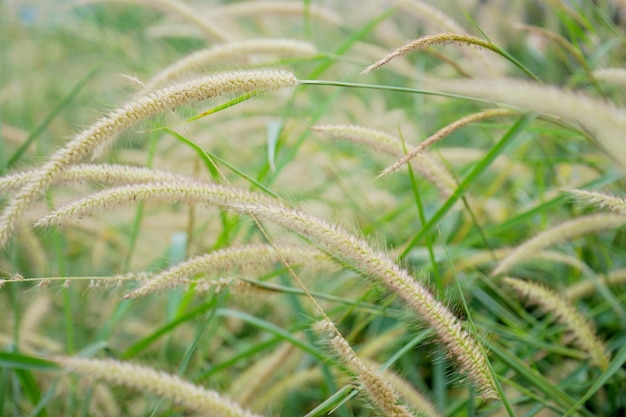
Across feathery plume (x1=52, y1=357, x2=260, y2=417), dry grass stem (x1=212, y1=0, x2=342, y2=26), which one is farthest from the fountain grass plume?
dry grass stem (x1=212, y1=0, x2=342, y2=26)

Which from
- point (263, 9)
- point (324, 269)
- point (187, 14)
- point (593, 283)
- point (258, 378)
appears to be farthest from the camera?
point (263, 9)

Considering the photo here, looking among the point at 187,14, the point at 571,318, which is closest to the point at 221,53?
the point at 187,14

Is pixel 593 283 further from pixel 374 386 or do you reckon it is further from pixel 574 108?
pixel 574 108

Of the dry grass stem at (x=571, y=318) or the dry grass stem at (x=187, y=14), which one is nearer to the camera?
the dry grass stem at (x=571, y=318)

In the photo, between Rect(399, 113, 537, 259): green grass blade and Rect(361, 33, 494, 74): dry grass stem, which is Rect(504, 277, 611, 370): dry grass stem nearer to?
Rect(399, 113, 537, 259): green grass blade

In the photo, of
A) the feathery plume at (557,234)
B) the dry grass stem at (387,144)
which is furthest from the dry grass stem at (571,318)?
the dry grass stem at (387,144)

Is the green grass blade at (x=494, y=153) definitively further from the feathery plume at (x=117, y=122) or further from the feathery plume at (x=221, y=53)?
the feathery plume at (x=221, y=53)
